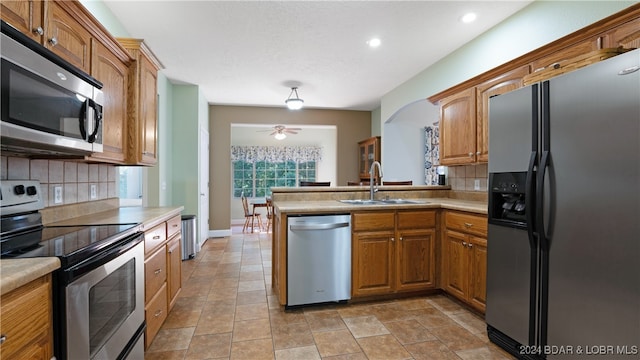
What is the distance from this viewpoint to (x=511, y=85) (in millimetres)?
2557

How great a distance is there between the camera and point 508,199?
2.05 metres

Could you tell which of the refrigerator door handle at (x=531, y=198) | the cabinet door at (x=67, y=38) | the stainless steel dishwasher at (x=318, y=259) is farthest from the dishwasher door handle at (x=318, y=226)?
the cabinet door at (x=67, y=38)

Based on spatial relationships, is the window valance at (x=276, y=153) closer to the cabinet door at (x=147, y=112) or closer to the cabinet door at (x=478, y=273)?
the cabinet door at (x=147, y=112)

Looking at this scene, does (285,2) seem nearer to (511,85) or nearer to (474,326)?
(511,85)

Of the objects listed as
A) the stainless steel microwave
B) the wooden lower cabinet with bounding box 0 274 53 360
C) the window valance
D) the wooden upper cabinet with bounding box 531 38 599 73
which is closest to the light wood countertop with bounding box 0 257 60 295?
the wooden lower cabinet with bounding box 0 274 53 360

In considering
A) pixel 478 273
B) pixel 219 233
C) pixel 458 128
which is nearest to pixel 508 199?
pixel 478 273

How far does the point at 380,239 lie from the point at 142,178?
331 cm

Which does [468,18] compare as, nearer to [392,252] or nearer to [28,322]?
[392,252]

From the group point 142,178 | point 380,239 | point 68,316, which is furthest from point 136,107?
point 380,239

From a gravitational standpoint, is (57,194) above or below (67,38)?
below

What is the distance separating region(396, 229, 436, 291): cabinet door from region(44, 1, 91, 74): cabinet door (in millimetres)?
2664

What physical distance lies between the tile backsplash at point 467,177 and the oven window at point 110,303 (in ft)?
10.3

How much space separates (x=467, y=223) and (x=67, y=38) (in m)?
2.97

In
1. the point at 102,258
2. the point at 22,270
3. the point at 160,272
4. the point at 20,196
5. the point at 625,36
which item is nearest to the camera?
the point at 22,270
